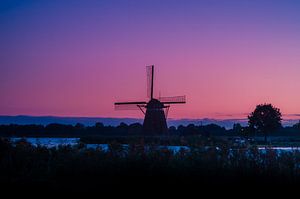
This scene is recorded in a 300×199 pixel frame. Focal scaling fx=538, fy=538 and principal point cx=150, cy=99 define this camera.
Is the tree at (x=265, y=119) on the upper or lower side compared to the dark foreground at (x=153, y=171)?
upper

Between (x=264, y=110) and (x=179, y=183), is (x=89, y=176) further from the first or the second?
(x=264, y=110)

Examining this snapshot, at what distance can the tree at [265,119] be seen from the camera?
103 meters

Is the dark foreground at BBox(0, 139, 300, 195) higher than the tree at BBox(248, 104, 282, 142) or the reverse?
the reverse

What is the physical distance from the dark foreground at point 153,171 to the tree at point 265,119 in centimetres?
8741

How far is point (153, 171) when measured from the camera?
1606cm

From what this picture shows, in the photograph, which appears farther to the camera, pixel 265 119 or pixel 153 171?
pixel 265 119

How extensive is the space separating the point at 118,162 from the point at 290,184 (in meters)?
5.15

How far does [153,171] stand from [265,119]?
90.3m

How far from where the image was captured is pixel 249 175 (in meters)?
15.8

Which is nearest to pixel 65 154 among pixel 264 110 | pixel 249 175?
pixel 249 175

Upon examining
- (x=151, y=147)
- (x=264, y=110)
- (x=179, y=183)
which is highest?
(x=264, y=110)

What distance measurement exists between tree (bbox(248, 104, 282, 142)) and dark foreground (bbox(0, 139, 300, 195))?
87.4m

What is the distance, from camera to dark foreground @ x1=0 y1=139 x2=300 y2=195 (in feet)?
50.5

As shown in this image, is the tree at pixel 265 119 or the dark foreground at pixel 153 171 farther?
the tree at pixel 265 119
